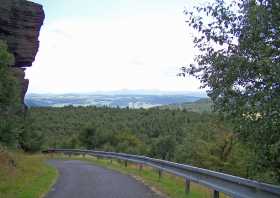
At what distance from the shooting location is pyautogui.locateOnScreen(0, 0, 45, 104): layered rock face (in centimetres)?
3713

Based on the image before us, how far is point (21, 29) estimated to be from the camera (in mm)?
38781

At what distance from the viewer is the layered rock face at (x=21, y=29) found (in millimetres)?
37131

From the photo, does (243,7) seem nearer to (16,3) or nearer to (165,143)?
(16,3)

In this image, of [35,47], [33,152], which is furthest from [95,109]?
[35,47]

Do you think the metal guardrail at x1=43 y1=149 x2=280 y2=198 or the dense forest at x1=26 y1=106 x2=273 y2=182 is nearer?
the metal guardrail at x1=43 y1=149 x2=280 y2=198

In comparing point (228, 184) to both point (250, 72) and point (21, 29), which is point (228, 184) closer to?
point (250, 72)

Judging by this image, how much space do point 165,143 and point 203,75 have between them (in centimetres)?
8180

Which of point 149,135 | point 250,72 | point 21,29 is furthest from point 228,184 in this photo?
point 149,135

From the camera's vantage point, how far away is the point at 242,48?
902 centimetres

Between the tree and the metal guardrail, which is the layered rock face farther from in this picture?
the tree

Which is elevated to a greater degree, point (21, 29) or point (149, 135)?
point (21, 29)

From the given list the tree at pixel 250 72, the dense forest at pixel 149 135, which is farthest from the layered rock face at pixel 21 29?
the tree at pixel 250 72

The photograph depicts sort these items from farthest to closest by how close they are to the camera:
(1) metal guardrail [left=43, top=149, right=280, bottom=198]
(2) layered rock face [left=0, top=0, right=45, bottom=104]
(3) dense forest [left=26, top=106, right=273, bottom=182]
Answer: (3) dense forest [left=26, top=106, right=273, bottom=182] < (2) layered rock face [left=0, top=0, right=45, bottom=104] < (1) metal guardrail [left=43, top=149, right=280, bottom=198]

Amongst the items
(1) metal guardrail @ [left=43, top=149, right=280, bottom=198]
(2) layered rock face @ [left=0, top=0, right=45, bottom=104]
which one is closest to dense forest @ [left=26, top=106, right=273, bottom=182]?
(1) metal guardrail @ [left=43, top=149, right=280, bottom=198]
